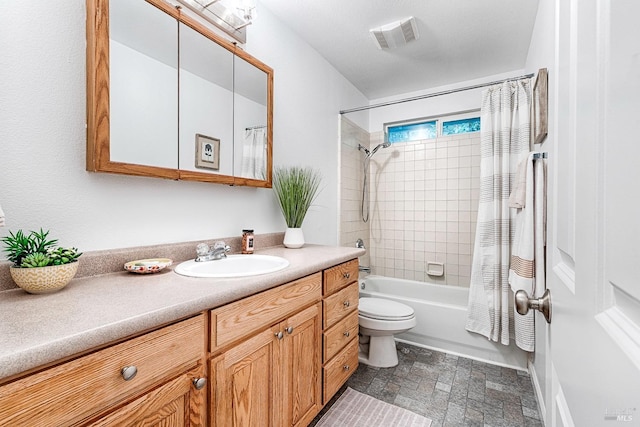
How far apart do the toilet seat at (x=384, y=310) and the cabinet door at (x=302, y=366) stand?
789 mm

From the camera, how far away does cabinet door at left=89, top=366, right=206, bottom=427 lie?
0.68 meters

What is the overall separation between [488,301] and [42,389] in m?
2.47

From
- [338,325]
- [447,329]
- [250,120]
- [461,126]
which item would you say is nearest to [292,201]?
[250,120]

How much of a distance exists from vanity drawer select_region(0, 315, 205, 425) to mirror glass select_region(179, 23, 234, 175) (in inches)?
32.1

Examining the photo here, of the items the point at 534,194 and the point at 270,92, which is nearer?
the point at 534,194

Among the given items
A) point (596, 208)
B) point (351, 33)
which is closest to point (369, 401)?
point (596, 208)

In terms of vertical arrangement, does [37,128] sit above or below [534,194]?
above

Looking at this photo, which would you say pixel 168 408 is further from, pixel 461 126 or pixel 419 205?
pixel 461 126

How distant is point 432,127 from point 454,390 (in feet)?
7.98

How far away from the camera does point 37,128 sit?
0.94 metres

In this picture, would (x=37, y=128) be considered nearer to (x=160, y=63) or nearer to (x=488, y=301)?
(x=160, y=63)

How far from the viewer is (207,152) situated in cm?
145

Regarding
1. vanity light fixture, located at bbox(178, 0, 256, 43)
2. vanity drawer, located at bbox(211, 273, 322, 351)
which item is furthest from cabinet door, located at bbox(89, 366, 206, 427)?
vanity light fixture, located at bbox(178, 0, 256, 43)

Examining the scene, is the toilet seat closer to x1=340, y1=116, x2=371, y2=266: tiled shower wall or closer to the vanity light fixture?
x1=340, y1=116, x2=371, y2=266: tiled shower wall
